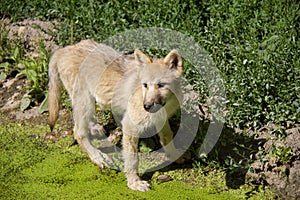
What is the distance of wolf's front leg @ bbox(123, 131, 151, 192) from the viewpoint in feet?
19.0

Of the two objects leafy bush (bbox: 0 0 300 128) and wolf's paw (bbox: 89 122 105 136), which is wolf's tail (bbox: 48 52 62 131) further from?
leafy bush (bbox: 0 0 300 128)

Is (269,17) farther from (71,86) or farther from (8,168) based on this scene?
(8,168)

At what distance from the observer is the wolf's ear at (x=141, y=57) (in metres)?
5.56

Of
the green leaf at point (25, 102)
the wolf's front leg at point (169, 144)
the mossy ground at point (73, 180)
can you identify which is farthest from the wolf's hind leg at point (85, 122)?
the green leaf at point (25, 102)

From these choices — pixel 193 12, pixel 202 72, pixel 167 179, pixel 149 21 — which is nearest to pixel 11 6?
pixel 149 21

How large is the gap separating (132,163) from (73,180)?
76 cm

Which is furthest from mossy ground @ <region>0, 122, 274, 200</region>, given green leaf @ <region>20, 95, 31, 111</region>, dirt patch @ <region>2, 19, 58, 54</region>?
dirt patch @ <region>2, 19, 58, 54</region>

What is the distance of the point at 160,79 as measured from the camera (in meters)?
5.45

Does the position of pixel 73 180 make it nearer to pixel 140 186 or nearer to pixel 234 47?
pixel 140 186

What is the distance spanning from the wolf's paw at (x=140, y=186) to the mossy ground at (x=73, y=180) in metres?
0.05

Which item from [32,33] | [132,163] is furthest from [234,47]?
[32,33]

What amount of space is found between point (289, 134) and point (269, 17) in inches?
81.7

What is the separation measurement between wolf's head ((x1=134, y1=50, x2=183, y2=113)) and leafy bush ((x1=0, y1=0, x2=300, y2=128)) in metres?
1.01

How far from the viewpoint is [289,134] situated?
Answer: 556 centimetres
